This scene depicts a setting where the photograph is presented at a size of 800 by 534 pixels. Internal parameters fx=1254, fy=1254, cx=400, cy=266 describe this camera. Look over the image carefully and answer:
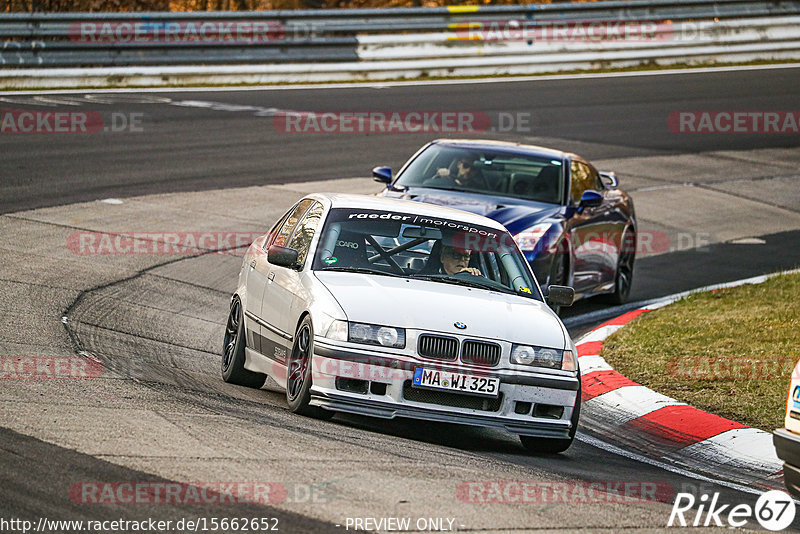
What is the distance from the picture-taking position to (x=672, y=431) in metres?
8.47

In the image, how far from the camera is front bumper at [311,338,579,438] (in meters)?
7.25

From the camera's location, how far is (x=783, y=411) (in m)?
8.65

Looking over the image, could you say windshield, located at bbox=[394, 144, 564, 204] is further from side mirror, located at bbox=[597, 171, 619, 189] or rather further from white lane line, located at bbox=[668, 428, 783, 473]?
white lane line, located at bbox=[668, 428, 783, 473]

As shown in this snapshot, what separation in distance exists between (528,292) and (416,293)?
1.04 meters

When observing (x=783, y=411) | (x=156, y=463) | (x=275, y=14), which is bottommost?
(x=783, y=411)

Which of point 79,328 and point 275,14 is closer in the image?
point 79,328

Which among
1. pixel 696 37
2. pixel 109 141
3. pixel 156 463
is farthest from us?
pixel 696 37

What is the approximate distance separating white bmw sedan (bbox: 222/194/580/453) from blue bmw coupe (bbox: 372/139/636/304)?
3108 millimetres

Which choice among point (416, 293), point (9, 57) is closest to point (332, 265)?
point (416, 293)

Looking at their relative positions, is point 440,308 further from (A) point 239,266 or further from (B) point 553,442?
(A) point 239,266

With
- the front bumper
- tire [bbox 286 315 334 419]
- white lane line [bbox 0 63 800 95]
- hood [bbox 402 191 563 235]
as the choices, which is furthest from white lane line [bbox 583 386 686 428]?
white lane line [bbox 0 63 800 95]

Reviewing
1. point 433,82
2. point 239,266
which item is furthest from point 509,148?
point 433,82

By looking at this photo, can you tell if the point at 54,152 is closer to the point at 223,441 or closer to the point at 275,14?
the point at 275,14

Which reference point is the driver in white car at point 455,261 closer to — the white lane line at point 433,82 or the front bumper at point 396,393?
the front bumper at point 396,393
